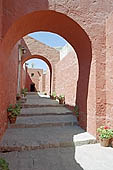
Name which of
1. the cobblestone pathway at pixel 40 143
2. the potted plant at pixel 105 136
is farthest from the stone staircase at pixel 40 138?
the potted plant at pixel 105 136

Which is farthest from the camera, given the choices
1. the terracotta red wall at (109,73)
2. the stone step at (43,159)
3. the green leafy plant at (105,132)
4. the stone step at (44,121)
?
the stone step at (44,121)

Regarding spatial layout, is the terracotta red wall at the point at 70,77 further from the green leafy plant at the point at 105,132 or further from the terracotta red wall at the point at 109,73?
the green leafy plant at the point at 105,132

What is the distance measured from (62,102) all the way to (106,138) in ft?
14.4

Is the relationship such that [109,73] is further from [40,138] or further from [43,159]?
[43,159]

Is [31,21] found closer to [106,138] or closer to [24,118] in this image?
[24,118]

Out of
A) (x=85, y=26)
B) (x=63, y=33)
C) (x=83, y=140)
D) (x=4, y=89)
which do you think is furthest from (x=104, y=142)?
(x=63, y=33)

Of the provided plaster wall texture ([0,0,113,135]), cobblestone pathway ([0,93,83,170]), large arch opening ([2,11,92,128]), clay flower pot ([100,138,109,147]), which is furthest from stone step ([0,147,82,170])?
large arch opening ([2,11,92,128])

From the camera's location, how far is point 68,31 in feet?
14.4

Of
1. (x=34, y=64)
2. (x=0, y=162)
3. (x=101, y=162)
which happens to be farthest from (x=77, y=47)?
(x=34, y=64)

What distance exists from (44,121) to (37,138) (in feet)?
4.01

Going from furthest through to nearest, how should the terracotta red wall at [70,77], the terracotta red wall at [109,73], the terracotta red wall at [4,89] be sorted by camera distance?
the terracotta red wall at [70,77] < the terracotta red wall at [109,73] < the terracotta red wall at [4,89]

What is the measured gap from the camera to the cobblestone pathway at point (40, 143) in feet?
8.74

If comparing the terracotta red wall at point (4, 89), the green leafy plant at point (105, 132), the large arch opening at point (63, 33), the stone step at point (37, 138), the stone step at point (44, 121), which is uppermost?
the large arch opening at point (63, 33)

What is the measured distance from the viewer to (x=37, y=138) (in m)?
3.65
